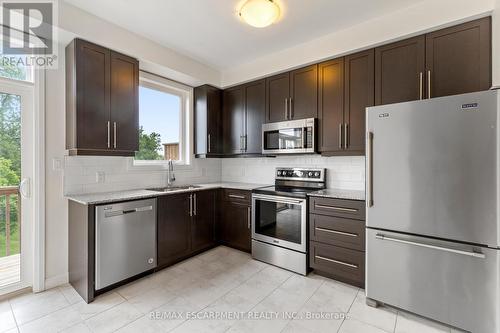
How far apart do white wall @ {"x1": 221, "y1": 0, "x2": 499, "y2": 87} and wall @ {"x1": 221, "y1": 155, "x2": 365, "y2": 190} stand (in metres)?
1.24

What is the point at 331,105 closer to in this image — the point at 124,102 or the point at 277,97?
the point at 277,97

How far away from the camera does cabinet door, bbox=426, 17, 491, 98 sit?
6.27 feet

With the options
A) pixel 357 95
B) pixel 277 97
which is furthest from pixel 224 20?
pixel 357 95

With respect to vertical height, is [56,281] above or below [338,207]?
below

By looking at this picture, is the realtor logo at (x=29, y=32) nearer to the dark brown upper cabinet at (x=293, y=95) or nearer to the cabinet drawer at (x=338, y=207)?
the dark brown upper cabinet at (x=293, y=95)

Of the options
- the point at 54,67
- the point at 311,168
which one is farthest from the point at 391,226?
the point at 54,67

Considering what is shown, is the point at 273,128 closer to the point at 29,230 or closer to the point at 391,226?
the point at 391,226

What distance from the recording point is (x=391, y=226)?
6.41 feet

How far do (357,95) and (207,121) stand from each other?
2.14 metres

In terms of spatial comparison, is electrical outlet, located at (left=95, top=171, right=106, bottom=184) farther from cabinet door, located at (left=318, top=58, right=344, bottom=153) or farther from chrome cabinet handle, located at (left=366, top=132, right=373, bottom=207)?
chrome cabinet handle, located at (left=366, top=132, right=373, bottom=207)

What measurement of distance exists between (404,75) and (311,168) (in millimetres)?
1464

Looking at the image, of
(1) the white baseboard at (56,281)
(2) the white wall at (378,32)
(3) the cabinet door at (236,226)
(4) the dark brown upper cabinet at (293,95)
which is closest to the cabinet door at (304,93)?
(4) the dark brown upper cabinet at (293,95)

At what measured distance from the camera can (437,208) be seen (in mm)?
1745

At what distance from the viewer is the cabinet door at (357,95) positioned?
2.46m
